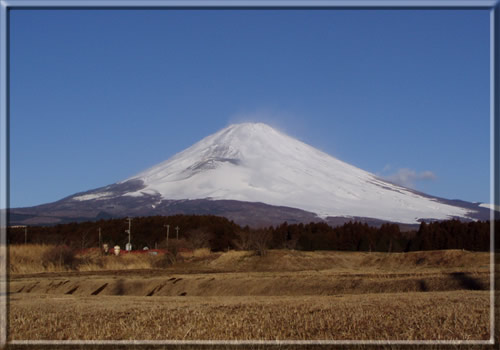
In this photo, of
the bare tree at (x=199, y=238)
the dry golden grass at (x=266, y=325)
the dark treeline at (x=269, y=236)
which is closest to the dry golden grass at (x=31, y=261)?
the dark treeline at (x=269, y=236)

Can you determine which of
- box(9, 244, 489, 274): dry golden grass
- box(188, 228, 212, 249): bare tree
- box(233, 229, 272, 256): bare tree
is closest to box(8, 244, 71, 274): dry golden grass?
box(9, 244, 489, 274): dry golden grass

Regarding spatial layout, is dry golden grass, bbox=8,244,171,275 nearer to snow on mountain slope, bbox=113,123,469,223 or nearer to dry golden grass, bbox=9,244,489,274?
dry golden grass, bbox=9,244,489,274

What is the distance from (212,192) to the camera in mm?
150250

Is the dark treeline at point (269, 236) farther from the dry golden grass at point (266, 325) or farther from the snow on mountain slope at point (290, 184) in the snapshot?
the dry golden grass at point (266, 325)

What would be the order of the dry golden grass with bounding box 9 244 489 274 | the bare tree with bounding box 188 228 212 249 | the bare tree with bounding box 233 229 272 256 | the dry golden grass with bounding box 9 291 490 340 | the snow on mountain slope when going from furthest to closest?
the snow on mountain slope
the bare tree with bounding box 188 228 212 249
the bare tree with bounding box 233 229 272 256
the dry golden grass with bounding box 9 244 489 274
the dry golden grass with bounding box 9 291 490 340

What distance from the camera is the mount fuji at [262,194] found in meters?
96.3

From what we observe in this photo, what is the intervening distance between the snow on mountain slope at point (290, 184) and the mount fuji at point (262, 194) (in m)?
0.15

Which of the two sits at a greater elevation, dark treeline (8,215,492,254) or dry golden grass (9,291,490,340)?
dry golden grass (9,291,490,340)

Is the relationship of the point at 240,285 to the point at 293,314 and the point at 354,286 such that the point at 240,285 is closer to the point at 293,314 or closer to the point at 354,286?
the point at 354,286

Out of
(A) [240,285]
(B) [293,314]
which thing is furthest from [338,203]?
(B) [293,314]

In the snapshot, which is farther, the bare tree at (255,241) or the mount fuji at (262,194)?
the mount fuji at (262,194)

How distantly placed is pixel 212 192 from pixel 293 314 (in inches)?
5453

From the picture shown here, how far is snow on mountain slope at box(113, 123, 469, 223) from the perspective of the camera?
95.3m

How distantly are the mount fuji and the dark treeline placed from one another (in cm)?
954
